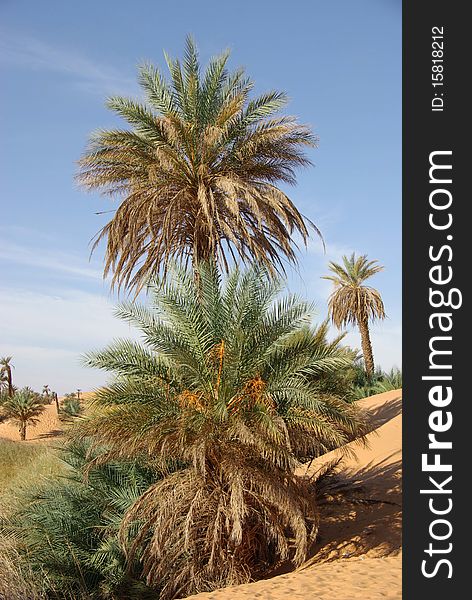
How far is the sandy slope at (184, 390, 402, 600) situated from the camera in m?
8.50

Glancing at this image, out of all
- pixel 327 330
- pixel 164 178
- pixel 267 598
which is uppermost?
pixel 164 178

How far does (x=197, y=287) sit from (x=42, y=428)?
31.6 metres

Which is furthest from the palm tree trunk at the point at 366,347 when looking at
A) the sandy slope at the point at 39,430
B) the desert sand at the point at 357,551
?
the sandy slope at the point at 39,430

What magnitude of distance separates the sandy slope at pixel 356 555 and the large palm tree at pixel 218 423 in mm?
557

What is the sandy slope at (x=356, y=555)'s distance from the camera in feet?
27.9

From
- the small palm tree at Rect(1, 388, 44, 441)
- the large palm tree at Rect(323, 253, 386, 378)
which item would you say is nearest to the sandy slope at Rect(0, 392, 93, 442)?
the small palm tree at Rect(1, 388, 44, 441)

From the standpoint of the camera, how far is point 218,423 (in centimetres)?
995

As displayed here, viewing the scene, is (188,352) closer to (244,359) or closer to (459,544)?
(244,359)

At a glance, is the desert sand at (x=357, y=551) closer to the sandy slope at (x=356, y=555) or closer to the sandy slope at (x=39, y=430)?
the sandy slope at (x=356, y=555)

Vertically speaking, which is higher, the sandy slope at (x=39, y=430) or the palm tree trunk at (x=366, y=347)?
the palm tree trunk at (x=366, y=347)

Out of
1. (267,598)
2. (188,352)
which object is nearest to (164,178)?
(188,352)

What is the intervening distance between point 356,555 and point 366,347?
2191 centimetres

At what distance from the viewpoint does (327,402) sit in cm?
1047

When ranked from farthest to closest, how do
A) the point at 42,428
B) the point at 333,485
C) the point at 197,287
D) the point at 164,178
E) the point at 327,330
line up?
the point at 42,428, the point at 164,178, the point at 333,485, the point at 327,330, the point at 197,287
